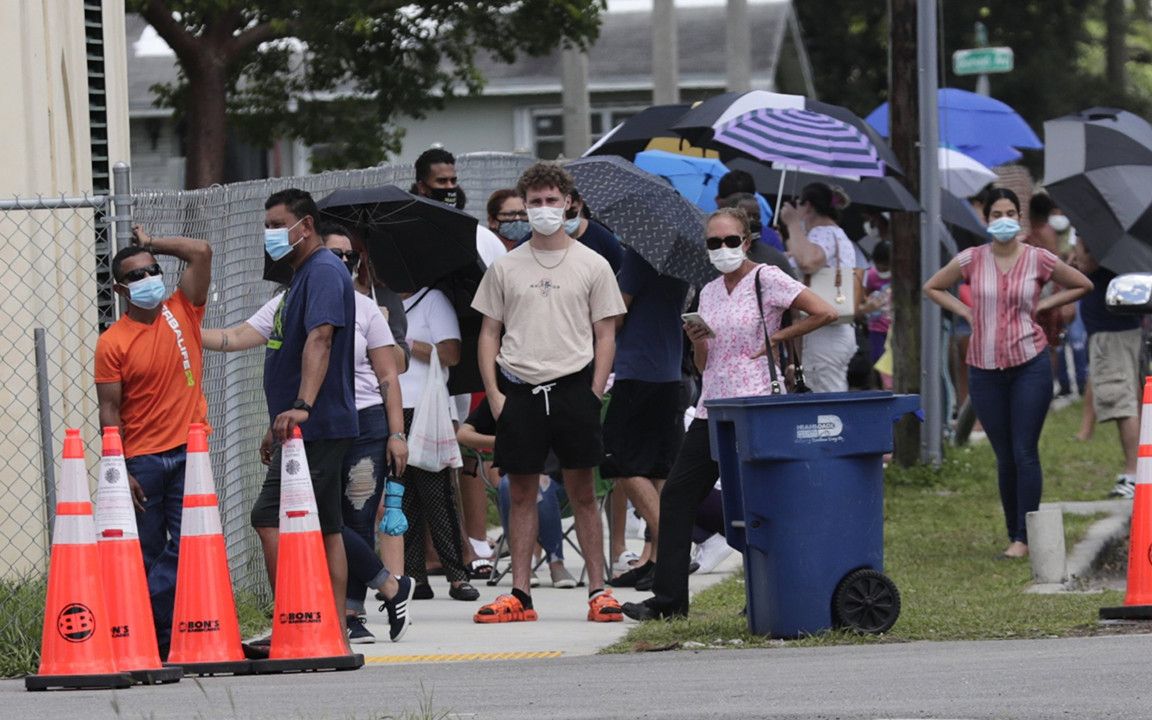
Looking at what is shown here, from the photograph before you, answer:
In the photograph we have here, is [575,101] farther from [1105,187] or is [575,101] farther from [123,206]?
[123,206]

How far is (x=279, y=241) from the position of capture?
8.68 meters

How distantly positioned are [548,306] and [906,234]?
7.81m

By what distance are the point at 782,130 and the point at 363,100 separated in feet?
45.2

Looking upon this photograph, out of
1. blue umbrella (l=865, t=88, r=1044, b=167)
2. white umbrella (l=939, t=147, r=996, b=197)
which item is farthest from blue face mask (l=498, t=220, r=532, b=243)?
blue umbrella (l=865, t=88, r=1044, b=167)

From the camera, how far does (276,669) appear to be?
8281mm

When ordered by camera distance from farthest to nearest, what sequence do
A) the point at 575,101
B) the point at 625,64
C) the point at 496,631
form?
the point at 625,64
the point at 575,101
the point at 496,631

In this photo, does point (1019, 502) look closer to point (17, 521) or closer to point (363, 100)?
point (17, 521)

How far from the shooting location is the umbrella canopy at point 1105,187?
13.0 m

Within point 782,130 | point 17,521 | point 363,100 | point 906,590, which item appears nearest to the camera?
point 17,521

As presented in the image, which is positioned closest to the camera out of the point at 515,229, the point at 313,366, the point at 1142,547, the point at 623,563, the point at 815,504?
the point at 313,366

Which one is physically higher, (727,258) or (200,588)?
(727,258)

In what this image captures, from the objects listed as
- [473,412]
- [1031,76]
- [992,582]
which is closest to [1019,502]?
[992,582]

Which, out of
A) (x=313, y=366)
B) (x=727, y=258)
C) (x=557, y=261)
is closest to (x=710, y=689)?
(x=313, y=366)

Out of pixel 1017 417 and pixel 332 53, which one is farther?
pixel 332 53
